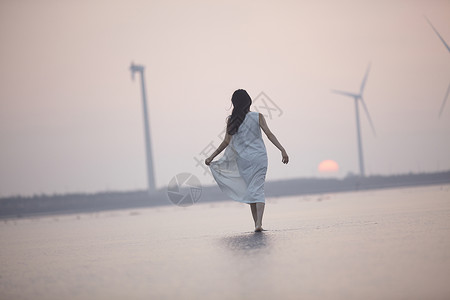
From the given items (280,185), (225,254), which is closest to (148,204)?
(280,185)

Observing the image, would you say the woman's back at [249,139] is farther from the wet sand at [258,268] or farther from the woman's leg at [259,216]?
the wet sand at [258,268]

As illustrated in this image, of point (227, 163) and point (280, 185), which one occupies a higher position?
point (227, 163)

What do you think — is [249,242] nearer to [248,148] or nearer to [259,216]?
[259,216]

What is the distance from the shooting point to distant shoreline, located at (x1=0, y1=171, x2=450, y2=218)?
56.4m

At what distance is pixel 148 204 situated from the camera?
185 ft

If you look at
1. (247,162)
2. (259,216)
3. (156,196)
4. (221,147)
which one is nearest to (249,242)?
(259,216)

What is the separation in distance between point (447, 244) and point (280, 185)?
2995 inches

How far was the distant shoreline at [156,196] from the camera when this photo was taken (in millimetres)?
56400

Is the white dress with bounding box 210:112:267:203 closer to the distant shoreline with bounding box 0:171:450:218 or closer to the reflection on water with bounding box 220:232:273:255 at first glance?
the reflection on water with bounding box 220:232:273:255

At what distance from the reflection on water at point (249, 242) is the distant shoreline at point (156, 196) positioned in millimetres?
41664

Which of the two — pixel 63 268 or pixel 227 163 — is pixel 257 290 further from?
pixel 227 163

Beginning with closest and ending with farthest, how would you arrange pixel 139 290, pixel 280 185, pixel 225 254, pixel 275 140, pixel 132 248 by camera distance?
pixel 139 290, pixel 225 254, pixel 132 248, pixel 275 140, pixel 280 185

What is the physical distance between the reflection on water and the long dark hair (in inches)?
56.2

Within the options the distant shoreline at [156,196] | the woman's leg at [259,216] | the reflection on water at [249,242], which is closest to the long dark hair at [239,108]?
the woman's leg at [259,216]
